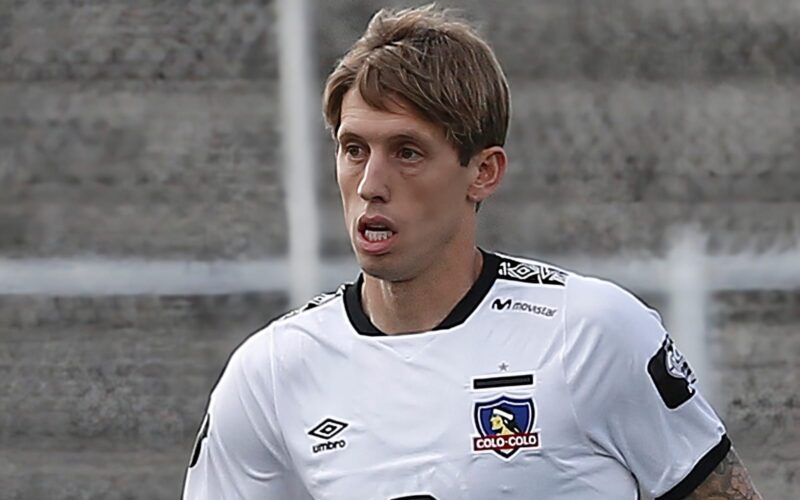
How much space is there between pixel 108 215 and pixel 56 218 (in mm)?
123

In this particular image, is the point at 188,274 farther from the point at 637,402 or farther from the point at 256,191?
the point at 637,402

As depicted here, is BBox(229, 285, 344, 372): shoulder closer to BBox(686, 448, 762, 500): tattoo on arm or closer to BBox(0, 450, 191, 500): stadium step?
BBox(686, 448, 762, 500): tattoo on arm

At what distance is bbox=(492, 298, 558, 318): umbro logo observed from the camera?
A: 7.46 feet

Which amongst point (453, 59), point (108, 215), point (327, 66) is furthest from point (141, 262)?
point (453, 59)

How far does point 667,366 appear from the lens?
2.21 meters

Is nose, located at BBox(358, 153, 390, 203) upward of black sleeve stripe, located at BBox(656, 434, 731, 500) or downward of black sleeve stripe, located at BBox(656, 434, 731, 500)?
upward

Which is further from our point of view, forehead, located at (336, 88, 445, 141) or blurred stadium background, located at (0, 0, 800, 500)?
blurred stadium background, located at (0, 0, 800, 500)

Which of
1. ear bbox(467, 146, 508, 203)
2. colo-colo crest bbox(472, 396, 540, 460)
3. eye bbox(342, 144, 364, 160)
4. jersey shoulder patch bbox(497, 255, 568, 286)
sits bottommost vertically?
colo-colo crest bbox(472, 396, 540, 460)

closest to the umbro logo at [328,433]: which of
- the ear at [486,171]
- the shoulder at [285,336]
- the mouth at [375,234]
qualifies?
the shoulder at [285,336]

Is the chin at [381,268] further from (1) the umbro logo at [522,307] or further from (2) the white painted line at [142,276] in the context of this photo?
(2) the white painted line at [142,276]

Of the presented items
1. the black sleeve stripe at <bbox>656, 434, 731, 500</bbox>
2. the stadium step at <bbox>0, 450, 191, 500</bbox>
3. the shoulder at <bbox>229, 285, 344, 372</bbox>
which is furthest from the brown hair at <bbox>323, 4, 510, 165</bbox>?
the stadium step at <bbox>0, 450, 191, 500</bbox>

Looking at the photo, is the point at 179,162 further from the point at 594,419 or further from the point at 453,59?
the point at 594,419

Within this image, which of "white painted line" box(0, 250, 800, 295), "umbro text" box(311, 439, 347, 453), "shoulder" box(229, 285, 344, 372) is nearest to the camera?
"umbro text" box(311, 439, 347, 453)

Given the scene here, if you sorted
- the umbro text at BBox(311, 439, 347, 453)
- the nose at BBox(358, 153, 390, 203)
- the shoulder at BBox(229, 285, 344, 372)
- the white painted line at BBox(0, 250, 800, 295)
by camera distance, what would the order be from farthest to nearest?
the white painted line at BBox(0, 250, 800, 295) < the shoulder at BBox(229, 285, 344, 372) < the umbro text at BBox(311, 439, 347, 453) < the nose at BBox(358, 153, 390, 203)
